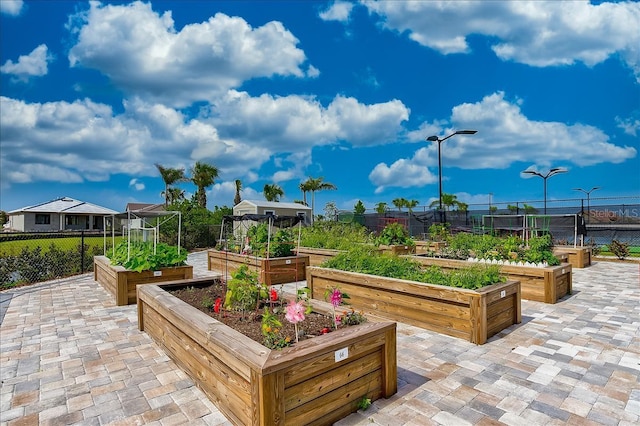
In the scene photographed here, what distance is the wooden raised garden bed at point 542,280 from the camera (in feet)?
19.4

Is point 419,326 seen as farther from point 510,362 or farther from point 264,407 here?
point 264,407

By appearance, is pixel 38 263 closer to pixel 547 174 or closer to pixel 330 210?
pixel 330 210

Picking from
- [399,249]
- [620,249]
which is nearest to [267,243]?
[399,249]

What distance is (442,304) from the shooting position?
4332mm

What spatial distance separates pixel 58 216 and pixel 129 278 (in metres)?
34.0

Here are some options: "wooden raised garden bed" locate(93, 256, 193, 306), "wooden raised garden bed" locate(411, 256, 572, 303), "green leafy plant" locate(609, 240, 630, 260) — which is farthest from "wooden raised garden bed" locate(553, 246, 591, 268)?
"wooden raised garden bed" locate(93, 256, 193, 306)

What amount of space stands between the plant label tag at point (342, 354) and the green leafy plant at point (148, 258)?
5050 millimetres

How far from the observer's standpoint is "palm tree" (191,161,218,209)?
85.2 feet

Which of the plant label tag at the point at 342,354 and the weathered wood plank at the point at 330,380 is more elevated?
the plant label tag at the point at 342,354

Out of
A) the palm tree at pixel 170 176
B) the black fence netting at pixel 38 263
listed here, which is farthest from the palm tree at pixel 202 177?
the black fence netting at pixel 38 263

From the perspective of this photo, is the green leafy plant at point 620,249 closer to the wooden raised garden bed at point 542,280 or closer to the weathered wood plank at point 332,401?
the wooden raised garden bed at point 542,280

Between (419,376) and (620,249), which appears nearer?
(419,376)

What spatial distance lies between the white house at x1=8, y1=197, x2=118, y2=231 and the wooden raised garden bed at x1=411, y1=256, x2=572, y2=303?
3001cm

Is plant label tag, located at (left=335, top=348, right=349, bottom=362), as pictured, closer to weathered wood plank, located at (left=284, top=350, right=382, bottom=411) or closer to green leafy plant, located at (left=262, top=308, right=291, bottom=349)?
weathered wood plank, located at (left=284, top=350, right=382, bottom=411)
